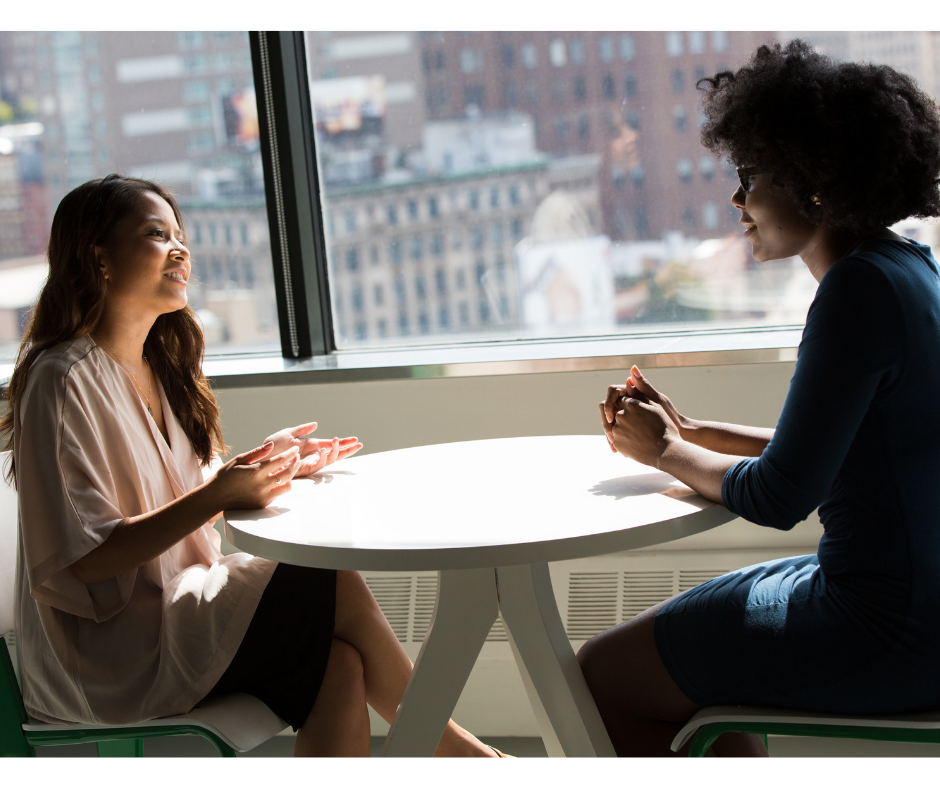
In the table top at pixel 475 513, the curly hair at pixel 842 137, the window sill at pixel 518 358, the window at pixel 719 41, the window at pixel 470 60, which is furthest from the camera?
the window at pixel 470 60

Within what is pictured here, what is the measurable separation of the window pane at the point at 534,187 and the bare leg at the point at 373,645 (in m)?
1.37

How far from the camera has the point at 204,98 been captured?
9.59 ft

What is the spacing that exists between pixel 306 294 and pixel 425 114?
0.70 meters

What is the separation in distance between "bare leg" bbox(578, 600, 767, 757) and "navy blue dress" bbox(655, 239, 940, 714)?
8cm

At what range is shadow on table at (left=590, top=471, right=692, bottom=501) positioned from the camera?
1.38 metres

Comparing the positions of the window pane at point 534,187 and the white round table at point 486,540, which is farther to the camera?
the window pane at point 534,187

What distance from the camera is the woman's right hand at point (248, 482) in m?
1.46

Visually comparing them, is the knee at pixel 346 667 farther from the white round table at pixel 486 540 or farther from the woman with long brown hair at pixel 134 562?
the white round table at pixel 486 540

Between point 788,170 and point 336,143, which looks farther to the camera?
point 336,143

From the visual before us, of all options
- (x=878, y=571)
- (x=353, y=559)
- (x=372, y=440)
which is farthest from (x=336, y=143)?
(x=878, y=571)

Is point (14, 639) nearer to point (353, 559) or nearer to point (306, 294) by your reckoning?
point (353, 559)

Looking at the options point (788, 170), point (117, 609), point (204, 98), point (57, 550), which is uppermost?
point (204, 98)

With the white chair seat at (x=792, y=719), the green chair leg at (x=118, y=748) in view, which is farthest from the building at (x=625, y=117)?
the green chair leg at (x=118, y=748)

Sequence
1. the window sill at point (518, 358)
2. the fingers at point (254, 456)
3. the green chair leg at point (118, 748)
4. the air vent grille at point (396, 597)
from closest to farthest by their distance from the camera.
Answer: the fingers at point (254, 456) → the green chair leg at point (118, 748) → the window sill at point (518, 358) → the air vent grille at point (396, 597)
